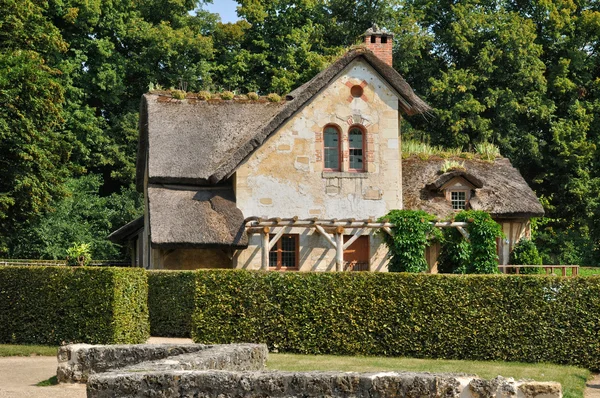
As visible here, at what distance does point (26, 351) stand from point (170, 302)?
14.9ft

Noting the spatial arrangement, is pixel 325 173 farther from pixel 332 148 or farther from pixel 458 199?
pixel 458 199

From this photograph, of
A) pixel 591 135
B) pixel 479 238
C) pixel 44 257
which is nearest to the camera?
pixel 479 238

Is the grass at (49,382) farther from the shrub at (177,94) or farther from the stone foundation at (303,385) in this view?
the shrub at (177,94)

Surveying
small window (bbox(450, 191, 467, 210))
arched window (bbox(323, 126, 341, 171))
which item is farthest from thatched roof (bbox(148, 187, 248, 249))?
small window (bbox(450, 191, 467, 210))

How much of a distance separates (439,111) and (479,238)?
17475mm

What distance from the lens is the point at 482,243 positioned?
29188 mm

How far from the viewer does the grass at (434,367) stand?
18.2 m

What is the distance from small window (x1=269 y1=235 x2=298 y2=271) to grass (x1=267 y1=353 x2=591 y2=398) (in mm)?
10301

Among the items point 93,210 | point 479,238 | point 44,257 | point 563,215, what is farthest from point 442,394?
point 563,215

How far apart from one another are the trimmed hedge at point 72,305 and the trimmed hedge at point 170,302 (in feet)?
5.87

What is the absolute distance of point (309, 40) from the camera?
160 ft

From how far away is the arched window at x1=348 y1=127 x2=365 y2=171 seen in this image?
106 feet

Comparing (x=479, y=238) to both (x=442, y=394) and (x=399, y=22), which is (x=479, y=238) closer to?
(x=442, y=394)

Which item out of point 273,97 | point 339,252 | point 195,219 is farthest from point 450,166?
point 195,219
